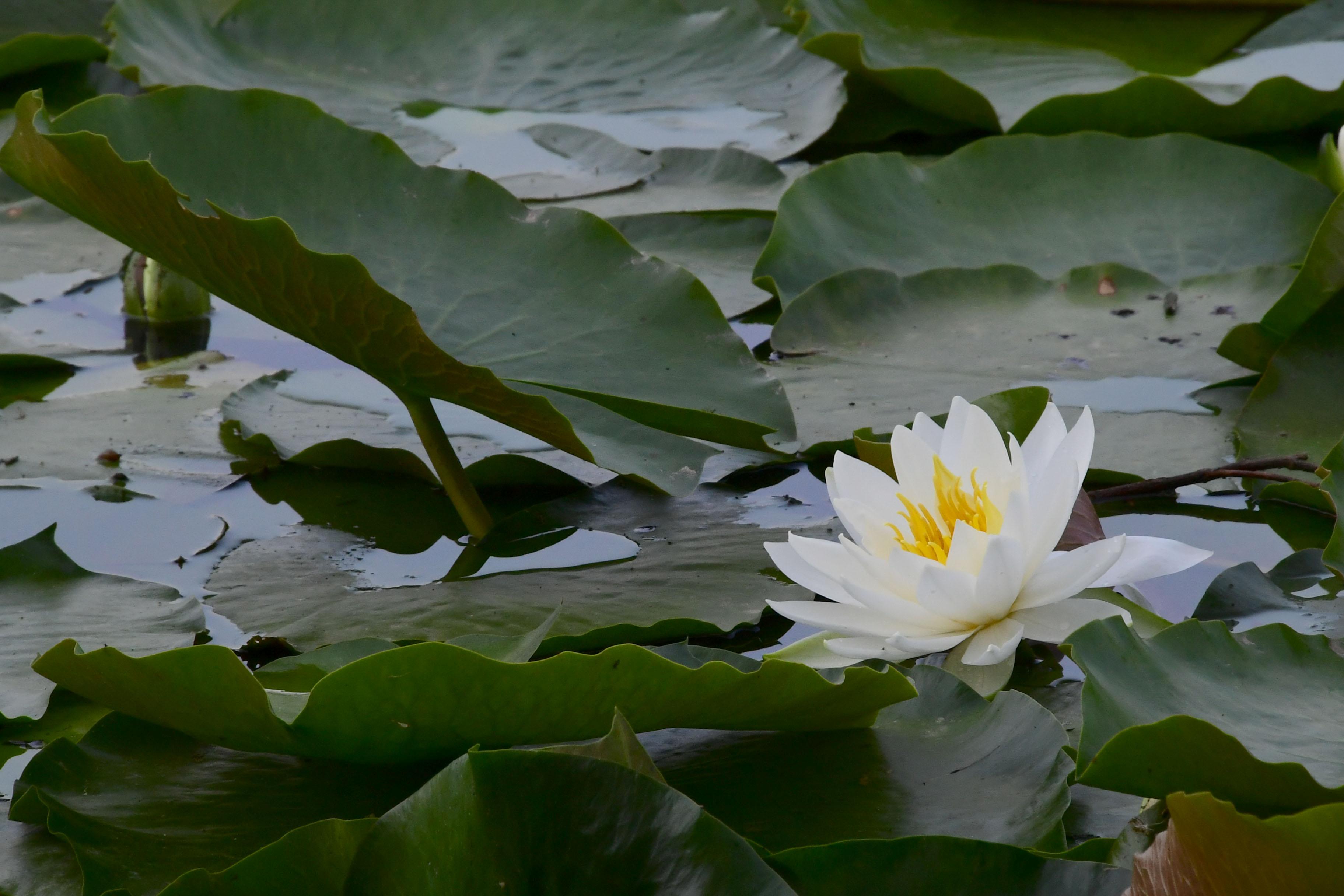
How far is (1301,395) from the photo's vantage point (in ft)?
4.82

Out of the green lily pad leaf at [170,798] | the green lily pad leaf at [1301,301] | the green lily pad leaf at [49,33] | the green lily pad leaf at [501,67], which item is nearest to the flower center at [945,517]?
the green lily pad leaf at [170,798]

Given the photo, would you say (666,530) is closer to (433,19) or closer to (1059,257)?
Answer: (1059,257)

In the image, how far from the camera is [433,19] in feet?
9.61

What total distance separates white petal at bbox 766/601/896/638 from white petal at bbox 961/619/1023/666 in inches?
2.7

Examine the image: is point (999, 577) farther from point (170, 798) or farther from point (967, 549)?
point (170, 798)

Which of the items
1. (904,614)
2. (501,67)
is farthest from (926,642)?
(501,67)

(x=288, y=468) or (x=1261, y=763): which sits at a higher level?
(x=1261, y=763)

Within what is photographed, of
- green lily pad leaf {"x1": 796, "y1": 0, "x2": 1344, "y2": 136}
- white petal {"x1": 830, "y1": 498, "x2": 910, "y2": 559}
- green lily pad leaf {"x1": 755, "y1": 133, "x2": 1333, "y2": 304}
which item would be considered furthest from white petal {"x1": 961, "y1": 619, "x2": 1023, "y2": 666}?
green lily pad leaf {"x1": 796, "y1": 0, "x2": 1344, "y2": 136}

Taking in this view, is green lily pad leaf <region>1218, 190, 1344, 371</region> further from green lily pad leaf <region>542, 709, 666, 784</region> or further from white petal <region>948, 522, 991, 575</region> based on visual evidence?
green lily pad leaf <region>542, 709, 666, 784</region>

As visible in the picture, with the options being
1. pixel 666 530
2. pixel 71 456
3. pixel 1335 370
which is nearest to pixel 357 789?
pixel 666 530

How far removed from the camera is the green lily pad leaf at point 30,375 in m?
1.81

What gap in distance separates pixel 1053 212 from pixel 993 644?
3.56 feet

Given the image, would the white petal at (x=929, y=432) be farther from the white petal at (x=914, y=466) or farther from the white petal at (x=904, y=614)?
the white petal at (x=904, y=614)

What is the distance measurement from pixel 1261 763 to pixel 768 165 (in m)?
1.70
